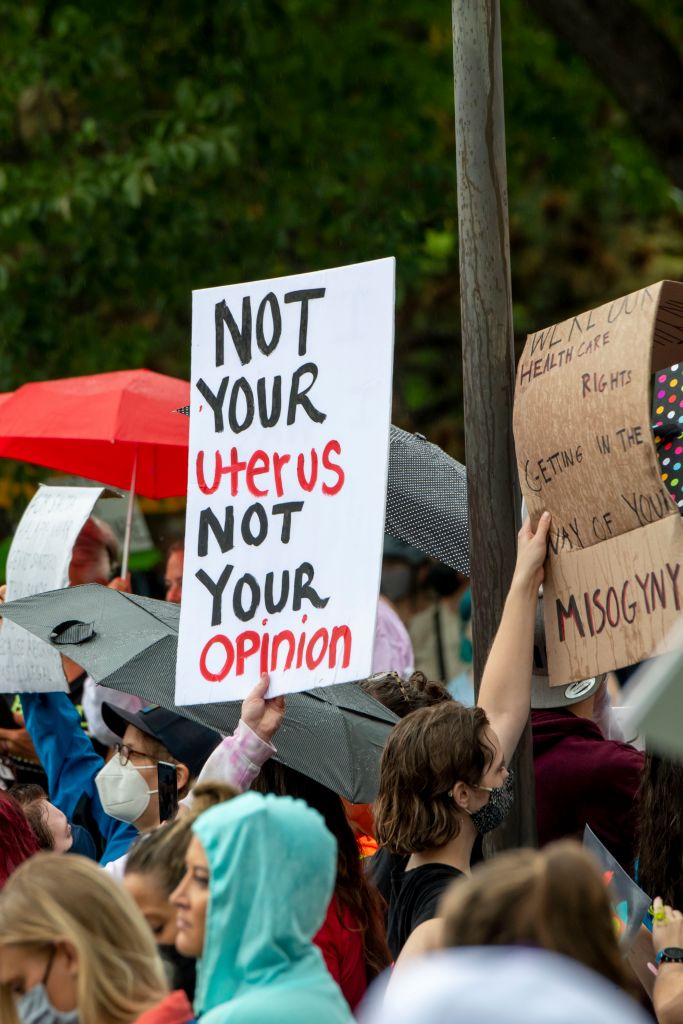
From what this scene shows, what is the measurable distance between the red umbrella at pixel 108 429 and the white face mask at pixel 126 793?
1.41 metres

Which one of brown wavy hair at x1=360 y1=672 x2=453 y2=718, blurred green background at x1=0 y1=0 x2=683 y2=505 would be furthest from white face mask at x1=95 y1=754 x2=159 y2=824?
blurred green background at x1=0 y1=0 x2=683 y2=505

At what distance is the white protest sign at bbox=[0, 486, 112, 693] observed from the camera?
489 centimetres

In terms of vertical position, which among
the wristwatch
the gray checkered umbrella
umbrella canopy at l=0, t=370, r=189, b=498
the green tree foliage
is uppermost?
the green tree foliage

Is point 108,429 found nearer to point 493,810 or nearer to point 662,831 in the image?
point 493,810

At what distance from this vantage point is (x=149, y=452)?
6.56 meters

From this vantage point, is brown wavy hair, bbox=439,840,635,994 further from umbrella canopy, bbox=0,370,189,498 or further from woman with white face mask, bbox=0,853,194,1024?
umbrella canopy, bbox=0,370,189,498

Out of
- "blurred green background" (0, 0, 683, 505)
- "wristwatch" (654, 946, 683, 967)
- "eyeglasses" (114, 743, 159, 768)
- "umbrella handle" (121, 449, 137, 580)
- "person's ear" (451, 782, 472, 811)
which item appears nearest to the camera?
"wristwatch" (654, 946, 683, 967)

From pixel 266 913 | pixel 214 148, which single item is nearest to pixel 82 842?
pixel 266 913

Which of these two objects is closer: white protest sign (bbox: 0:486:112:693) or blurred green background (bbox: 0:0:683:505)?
white protest sign (bbox: 0:486:112:693)

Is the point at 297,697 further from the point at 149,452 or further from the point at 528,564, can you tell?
the point at 149,452

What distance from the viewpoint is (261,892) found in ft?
7.89

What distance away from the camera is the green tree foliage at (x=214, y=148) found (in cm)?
911

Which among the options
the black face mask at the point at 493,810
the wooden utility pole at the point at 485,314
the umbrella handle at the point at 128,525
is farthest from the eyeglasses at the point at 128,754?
the black face mask at the point at 493,810

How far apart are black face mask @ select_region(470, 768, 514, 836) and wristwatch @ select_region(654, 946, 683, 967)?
0.48 metres
